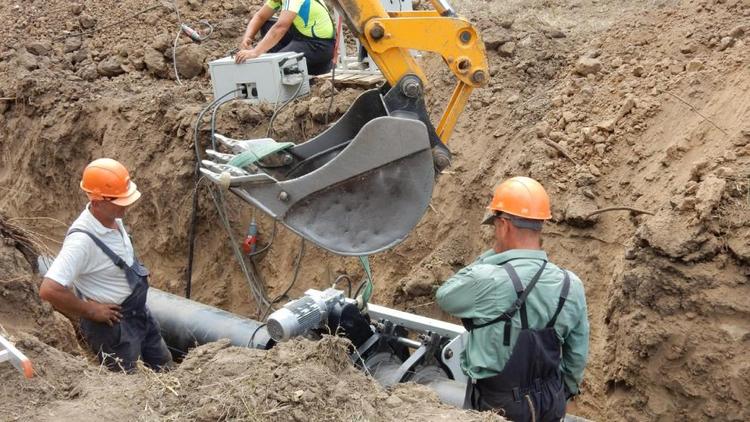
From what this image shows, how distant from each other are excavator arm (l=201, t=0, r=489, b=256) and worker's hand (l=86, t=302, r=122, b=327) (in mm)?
1079

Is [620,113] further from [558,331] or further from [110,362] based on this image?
[110,362]

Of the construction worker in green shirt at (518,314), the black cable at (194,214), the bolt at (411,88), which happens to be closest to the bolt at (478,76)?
the bolt at (411,88)

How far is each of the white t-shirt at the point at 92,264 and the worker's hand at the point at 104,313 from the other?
44 mm

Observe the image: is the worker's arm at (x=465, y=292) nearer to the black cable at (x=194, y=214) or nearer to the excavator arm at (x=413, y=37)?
the excavator arm at (x=413, y=37)

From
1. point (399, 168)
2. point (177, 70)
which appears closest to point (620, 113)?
point (399, 168)

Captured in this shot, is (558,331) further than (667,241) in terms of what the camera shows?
No

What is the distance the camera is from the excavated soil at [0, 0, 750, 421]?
3.80 meters

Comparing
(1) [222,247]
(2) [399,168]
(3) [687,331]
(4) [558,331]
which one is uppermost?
(2) [399,168]

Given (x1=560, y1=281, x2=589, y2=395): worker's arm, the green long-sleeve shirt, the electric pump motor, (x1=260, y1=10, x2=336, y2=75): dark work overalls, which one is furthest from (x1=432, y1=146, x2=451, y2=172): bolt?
(x1=260, y1=10, x2=336, y2=75): dark work overalls

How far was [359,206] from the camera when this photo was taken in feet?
15.7

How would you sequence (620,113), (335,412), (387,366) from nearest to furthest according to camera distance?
(335,412), (387,366), (620,113)

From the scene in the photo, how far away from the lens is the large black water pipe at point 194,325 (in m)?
5.83

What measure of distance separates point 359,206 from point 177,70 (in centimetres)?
592

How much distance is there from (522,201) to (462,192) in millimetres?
3143
